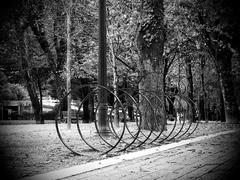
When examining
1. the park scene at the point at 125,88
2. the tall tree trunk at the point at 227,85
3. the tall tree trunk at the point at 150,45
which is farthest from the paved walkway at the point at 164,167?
the tall tree trunk at the point at 227,85

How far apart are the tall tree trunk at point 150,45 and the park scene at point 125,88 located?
4 cm

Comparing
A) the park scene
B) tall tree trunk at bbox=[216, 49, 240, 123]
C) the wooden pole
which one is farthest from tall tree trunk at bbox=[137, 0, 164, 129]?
tall tree trunk at bbox=[216, 49, 240, 123]

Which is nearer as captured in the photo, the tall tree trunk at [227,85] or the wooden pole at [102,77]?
the wooden pole at [102,77]

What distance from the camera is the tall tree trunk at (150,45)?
9727mm

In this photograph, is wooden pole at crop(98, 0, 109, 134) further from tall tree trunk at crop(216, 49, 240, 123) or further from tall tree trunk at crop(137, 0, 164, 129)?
tall tree trunk at crop(216, 49, 240, 123)

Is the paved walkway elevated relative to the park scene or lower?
lower

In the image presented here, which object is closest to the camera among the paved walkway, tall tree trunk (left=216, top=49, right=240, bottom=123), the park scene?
the paved walkway

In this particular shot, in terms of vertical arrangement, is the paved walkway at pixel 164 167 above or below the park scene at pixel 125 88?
below

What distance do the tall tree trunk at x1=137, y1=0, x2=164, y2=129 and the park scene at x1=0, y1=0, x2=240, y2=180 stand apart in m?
0.04

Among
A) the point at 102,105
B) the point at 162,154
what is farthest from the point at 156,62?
the point at 162,154

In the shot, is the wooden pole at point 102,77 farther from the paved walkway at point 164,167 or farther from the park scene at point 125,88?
the paved walkway at point 164,167

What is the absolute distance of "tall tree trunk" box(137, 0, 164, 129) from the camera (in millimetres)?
9727

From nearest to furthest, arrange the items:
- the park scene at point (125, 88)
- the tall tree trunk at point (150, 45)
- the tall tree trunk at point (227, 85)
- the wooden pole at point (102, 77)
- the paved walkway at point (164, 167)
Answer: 1. the paved walkway at point (164, 167)
2. the park scene at point (125, 88)
3. the wooden pole at point (102, 77)
4. the tall tree trunk at point (150, 45)
5. the tall tree trunk at point (227, 85)

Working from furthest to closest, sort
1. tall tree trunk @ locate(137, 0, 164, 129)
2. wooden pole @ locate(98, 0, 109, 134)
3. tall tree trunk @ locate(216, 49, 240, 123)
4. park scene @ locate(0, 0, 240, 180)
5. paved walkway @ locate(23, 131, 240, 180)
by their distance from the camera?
tall tree trunk @ locate(216, 49, 240, 123), tall tree trunk @ locate(137, 0, 164, 129), wooden pole @ locate(98, 0, 109, 134), park scene @ locate(0, 0, 240, 180), paved walkway @ locate(23, 131, 240, 180)
